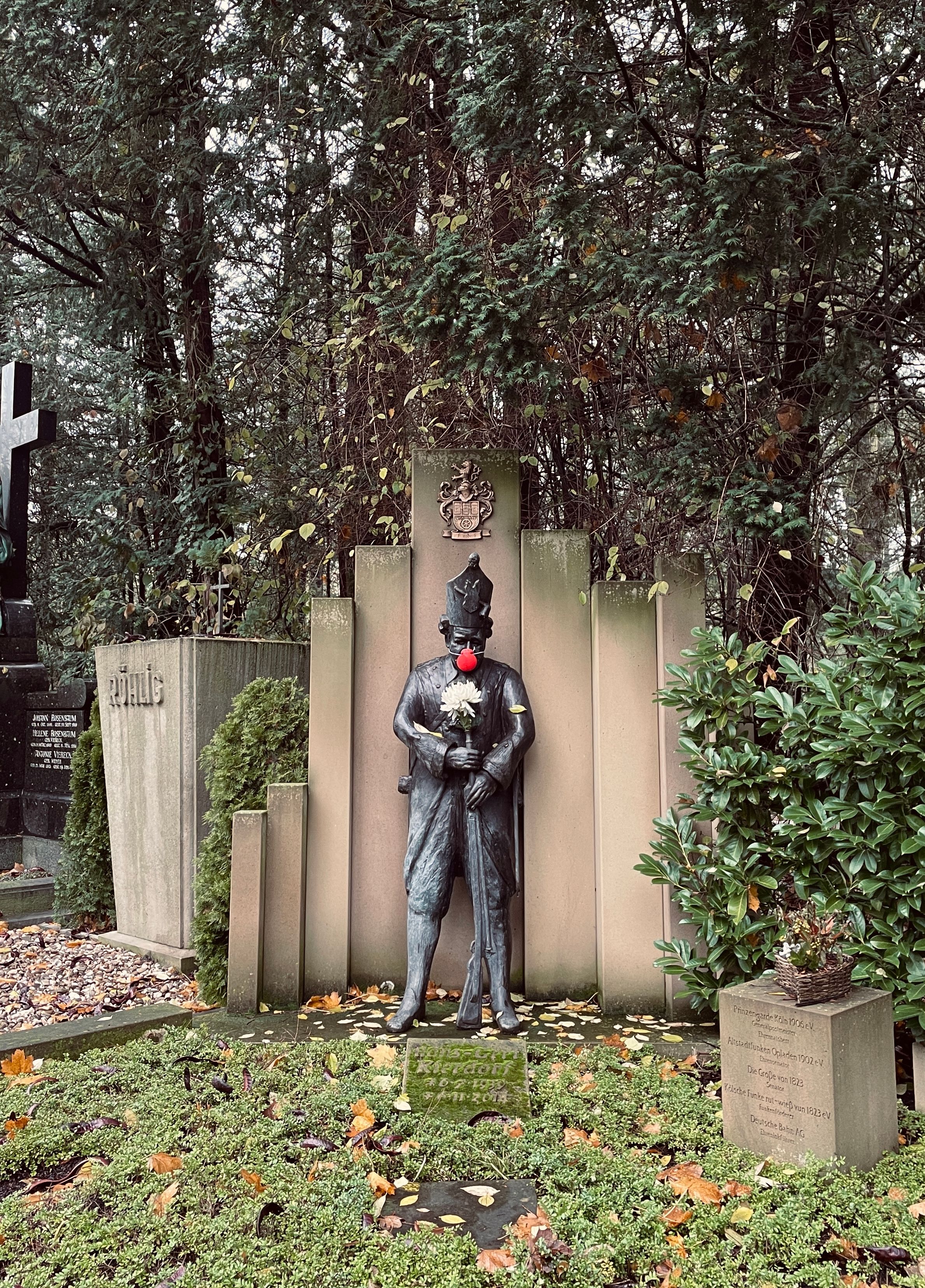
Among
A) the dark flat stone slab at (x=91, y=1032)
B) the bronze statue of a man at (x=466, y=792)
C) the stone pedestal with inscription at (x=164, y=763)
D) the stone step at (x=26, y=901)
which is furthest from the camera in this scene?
the stone step at (x=26, y=901)

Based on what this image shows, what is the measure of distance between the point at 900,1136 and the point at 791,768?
4.90 ft

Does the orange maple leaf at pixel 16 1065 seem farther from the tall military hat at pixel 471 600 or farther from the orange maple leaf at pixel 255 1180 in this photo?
the tall military hat at pixel 471 600

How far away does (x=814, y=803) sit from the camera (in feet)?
13.5

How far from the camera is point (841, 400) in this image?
4.86 metres

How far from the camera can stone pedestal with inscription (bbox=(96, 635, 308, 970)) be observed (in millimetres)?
5941

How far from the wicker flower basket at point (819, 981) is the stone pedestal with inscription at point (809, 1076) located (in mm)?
33

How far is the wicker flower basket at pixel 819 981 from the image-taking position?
3.27 m

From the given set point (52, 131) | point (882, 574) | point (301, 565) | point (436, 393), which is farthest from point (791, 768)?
point (52, 131)

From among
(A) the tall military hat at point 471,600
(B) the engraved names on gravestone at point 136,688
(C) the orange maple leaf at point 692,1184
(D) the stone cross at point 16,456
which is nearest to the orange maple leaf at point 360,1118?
(C) the orange maple leaf at point 692,1184

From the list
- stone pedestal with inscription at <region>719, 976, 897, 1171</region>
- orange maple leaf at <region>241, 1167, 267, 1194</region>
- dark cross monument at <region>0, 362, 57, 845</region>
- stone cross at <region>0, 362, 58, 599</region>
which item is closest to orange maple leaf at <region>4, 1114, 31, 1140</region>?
orange maple leaf at <region>241, 1167, 267, 1194</region>

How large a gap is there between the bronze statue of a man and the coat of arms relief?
0.60m

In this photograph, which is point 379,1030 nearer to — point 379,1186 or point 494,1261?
point 379,1186

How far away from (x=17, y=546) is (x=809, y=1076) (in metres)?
9.80

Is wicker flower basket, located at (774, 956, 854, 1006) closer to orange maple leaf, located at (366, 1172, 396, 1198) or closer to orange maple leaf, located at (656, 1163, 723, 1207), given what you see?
orange maple leaf, located at (656, 1163, 723, 1207)
